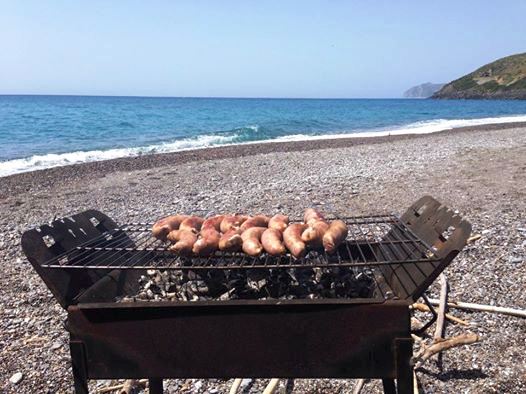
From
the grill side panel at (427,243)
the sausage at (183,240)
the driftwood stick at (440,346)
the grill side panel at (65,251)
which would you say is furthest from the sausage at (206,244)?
the driftwood stick at (440,346)

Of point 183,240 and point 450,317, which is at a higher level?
point 183,240

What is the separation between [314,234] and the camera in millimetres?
3271

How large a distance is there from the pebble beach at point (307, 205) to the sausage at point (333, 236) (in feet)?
5.21

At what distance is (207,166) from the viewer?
56.1ft

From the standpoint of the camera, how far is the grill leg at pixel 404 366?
266cm

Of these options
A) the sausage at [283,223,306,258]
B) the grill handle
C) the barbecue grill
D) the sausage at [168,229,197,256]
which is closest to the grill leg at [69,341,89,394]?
the barbecue grill

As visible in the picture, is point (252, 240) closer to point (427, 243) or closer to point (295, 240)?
point (295, 240)

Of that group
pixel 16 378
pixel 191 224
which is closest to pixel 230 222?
pixel 191 224

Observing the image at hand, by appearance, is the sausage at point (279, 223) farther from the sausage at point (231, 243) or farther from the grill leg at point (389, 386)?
the grill leg at point (389, 386)

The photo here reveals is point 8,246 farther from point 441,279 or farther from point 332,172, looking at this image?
point 332,172

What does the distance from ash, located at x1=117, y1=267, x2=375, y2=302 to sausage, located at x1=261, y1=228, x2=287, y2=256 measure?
0.73 feet

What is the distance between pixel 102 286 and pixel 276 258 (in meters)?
1.25

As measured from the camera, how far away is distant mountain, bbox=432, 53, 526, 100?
9262 cm

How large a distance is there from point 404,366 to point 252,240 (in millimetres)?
1200
